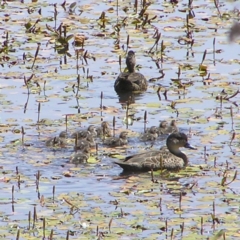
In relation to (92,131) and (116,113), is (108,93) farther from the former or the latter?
(92,131)

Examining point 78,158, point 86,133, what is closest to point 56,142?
point 86,133

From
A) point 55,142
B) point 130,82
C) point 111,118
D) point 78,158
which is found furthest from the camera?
point 130,82

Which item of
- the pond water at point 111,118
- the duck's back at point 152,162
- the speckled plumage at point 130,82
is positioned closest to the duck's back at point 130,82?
the speckled plumage at point 130,82

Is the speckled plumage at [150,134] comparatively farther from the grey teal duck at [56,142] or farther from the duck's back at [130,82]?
the duck's back at [130,82]

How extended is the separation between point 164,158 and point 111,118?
6.06ft

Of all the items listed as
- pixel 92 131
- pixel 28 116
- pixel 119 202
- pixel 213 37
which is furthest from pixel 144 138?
pixel 213 37

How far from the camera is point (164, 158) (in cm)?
1132

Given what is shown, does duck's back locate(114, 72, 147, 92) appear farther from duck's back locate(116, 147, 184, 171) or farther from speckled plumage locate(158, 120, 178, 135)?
duck's back locate(116, 147, 184, 171)

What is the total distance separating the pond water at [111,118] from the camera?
9055 mm

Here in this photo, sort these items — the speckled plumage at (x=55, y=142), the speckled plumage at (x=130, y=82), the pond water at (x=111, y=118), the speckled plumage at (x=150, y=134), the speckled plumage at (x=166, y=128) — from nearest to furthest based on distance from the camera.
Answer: the pond water at (x=111, y=118)
the speckled plumage at (x=55, y=142)
the speckled plumage at (x=150, y=134)
the speckled plumage at (x=166, y=128)
the speckled plumage at (x=130, y=82)

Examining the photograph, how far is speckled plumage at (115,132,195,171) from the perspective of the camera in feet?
35.9

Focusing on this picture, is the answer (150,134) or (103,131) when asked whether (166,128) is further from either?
(103,131)

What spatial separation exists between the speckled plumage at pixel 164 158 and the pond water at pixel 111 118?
0.41 ft

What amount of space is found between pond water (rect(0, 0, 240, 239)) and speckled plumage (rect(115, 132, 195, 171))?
13 centimetres
